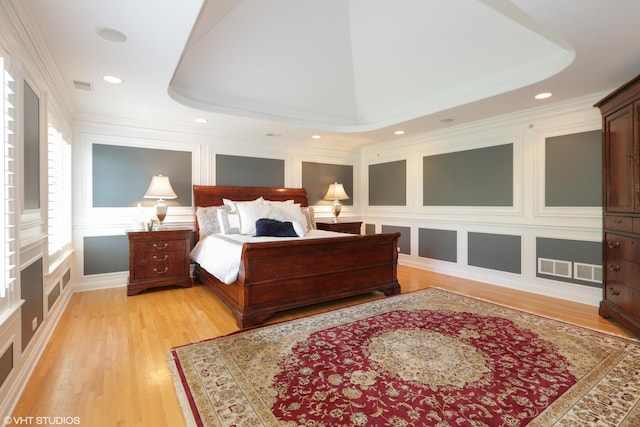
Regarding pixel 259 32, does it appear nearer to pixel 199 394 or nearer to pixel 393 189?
pixel 199 394

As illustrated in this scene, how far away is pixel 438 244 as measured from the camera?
5.01 meters

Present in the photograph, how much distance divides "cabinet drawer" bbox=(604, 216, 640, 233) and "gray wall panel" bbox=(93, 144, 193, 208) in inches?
200

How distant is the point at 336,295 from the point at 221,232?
76.3 inches

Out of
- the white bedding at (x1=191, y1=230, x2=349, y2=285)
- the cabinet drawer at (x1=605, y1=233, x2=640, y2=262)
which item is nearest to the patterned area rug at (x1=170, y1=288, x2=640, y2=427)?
the white bedding at (x1=191, y1=230, x2=349, y2=285)

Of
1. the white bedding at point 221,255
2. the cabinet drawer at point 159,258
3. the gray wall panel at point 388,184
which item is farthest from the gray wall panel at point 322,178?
the cabinet drawer at point 159,258

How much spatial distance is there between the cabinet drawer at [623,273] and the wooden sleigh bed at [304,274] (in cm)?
204

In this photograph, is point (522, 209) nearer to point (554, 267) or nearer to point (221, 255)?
point (554, 267)

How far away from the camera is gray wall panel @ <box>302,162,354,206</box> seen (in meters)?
5.84

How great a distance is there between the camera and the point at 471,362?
2121 mm

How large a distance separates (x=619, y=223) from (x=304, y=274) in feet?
9.74

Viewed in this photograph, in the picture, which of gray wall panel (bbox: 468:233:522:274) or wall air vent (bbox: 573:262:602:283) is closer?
wall air vent (bbox: 573:262:602:283)

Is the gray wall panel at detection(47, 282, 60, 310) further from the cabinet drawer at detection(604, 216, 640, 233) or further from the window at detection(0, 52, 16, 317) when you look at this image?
the cabinet drawer at detection(604, 216, 640, 233)

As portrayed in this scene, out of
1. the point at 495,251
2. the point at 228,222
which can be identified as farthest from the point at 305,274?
the point at 495,251

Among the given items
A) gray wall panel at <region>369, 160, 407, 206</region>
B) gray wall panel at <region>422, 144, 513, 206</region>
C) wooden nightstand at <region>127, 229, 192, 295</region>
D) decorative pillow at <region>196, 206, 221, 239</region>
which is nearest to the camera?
wooden nightstand at <region>127, 229, 192, 295</region>
